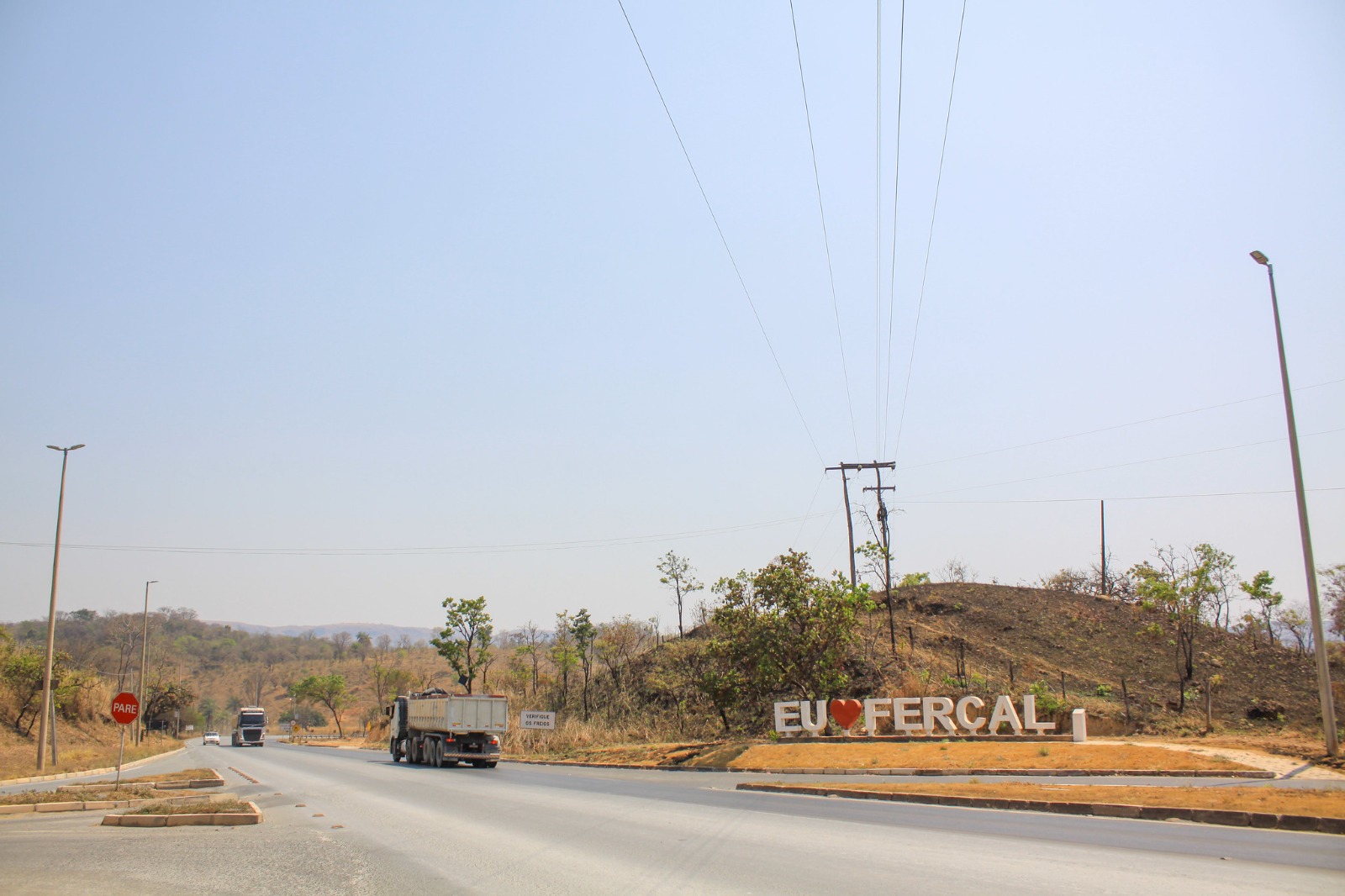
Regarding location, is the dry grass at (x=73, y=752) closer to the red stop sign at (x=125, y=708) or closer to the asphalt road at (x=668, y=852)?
the red stop sign at (x=125, y=708)

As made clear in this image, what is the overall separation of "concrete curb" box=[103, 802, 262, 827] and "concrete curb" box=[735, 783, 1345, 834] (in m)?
11.6

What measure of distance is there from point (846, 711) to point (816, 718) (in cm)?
186

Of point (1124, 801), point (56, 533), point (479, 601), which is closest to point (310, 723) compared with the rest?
point (479, 601)

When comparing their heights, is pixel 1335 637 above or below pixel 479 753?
above

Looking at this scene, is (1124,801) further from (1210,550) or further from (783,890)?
(1210,550)

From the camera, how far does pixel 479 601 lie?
58469 mm

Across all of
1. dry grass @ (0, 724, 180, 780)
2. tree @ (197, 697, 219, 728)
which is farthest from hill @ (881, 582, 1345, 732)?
tree @ (197, 697, 219, 728)

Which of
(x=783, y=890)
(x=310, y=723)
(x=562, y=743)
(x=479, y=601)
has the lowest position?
(x=310, y=723)

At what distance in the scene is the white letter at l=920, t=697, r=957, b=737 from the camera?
2883 centimetres

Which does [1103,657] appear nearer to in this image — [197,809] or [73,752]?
[197,809]

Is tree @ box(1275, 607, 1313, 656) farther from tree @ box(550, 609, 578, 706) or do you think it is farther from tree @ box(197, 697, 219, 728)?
tree @ box(197, 697, 219, 728)

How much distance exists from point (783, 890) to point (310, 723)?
132784mm

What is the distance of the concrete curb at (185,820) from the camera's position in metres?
15.7

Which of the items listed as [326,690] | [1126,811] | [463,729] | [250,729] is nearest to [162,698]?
[326,690]
